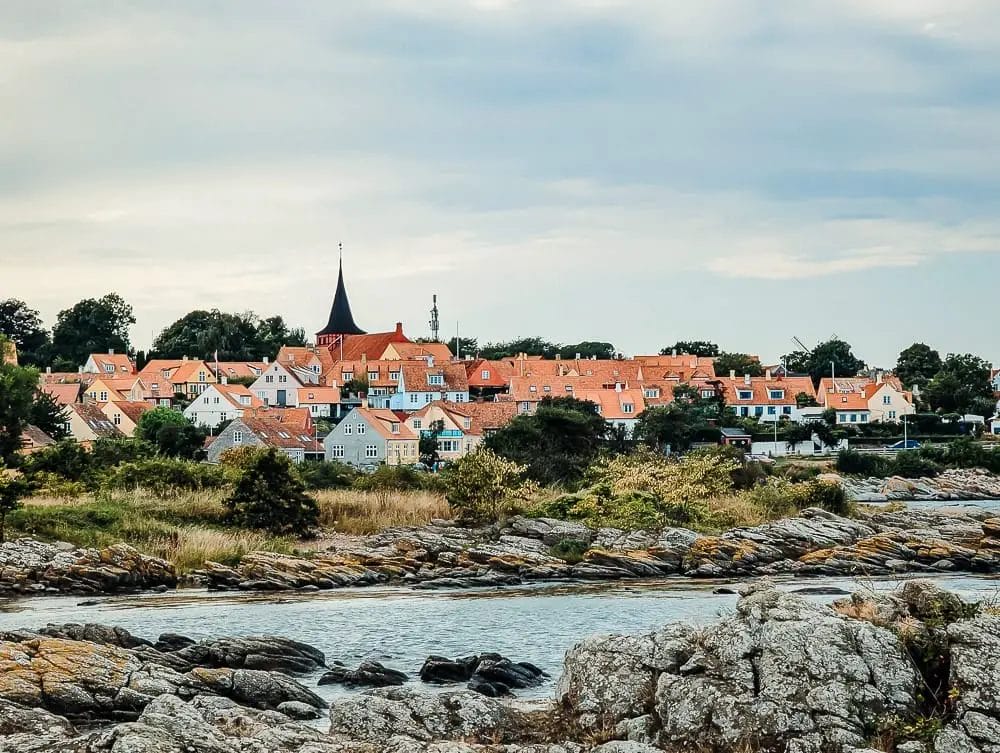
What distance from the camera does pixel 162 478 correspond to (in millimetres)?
41781

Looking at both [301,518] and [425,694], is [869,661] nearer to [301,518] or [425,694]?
[425,694]

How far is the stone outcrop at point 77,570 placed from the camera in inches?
1176

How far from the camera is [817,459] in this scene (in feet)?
268

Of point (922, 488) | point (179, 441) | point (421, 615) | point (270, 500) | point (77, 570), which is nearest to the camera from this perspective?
point (421, 615)

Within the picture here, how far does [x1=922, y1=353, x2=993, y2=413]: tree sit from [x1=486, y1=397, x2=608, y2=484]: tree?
48899 mm

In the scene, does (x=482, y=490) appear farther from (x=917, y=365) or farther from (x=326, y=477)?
(x=917, y=365)

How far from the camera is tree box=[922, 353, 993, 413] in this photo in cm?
10269

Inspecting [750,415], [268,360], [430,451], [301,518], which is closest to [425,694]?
[301,518]

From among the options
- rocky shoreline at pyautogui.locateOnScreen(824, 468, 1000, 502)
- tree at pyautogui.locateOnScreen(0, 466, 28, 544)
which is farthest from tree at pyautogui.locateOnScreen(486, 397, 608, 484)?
tree at pyautogui.locateOnScreen(0, 466, 28, 544)

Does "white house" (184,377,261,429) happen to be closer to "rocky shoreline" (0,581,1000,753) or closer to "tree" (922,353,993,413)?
"tree" (922,353,993,413)

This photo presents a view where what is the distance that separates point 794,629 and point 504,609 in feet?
46.9

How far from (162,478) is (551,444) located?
21.3 m

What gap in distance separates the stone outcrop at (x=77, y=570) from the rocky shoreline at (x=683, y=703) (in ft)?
45.2

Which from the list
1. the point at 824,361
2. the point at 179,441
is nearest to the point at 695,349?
the point at 824,361
